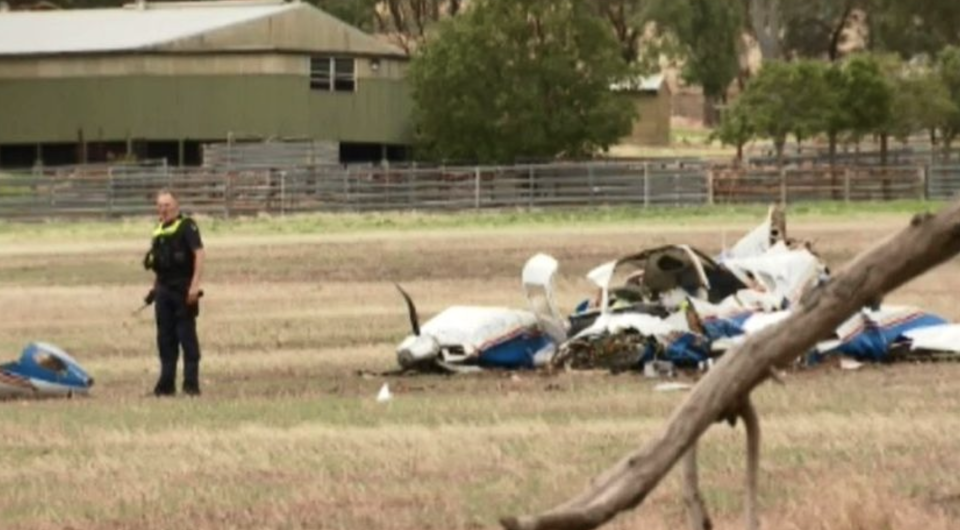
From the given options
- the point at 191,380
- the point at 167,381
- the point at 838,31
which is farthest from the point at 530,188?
the point at 167,381

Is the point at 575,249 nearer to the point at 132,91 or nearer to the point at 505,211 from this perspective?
the point at 505,211

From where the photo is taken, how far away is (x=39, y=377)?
21.9 meters

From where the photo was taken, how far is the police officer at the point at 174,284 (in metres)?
21.3

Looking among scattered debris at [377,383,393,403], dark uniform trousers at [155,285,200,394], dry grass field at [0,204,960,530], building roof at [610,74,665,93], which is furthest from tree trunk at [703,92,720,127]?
dark uniform trousers at [155,285,200,394]

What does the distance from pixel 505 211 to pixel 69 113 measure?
56.5 ft

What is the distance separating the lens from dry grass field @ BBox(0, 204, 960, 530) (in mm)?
13477

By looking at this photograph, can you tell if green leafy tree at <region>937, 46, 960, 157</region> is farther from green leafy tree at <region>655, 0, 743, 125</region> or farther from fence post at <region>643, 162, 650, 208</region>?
green leafy tree at <region>655, 0, 743, 125</region>

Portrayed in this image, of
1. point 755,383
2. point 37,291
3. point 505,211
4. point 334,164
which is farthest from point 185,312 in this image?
point 334,164

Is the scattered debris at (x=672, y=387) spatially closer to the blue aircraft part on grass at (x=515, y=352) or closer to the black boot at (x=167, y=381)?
the blue aircraft part on grass at (x=515, y=352)

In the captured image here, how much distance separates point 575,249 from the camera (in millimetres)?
49406

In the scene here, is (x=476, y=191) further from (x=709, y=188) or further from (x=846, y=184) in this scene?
(x=846, y=184)

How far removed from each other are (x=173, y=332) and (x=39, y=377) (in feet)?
3.97

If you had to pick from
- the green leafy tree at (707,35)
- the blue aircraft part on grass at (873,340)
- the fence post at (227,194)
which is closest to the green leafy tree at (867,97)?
the fence post at (227,194)

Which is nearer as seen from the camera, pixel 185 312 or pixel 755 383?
pixel 755 383
